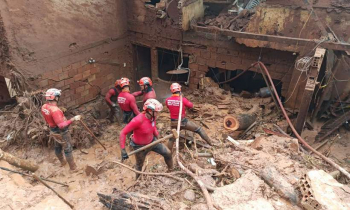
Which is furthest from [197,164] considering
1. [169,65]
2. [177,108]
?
[169,65]

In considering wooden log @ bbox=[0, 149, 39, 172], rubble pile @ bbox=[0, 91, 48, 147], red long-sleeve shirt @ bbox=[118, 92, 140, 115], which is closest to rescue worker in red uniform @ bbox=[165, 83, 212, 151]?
red long-sleeve shirt @ bbox=[118, 92, 140, 115]

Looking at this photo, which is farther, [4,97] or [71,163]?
[4,97]

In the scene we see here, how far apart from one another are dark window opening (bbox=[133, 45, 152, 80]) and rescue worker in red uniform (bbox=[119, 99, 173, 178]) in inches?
210

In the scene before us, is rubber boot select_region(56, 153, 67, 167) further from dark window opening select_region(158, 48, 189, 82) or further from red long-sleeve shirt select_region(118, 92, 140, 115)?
dark window opening select_region(158, 48, 189, 82)

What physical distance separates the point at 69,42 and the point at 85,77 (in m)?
1.27

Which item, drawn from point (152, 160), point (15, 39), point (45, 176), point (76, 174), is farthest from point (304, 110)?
point (15, 39)

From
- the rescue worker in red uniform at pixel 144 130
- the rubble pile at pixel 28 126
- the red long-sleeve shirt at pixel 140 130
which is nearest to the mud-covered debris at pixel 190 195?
the rescue worker in red uniform at pixel 144 130

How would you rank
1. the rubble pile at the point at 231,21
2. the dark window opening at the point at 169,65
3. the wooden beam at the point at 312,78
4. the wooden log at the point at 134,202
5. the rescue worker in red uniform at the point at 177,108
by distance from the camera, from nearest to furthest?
the wooden log at the point at 134,202, the wooden beam at the point at 312,78, the rescue worker in red uniform at the point at 177,108, the rubble pile at the point at 231,21, the dark window opening at the point at 169,65

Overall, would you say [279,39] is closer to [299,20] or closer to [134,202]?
[299,20]

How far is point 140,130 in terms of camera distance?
5.25 m

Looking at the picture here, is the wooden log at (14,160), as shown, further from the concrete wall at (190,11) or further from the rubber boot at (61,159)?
the concrete wall at (190,11)

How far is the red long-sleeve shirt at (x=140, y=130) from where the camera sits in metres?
5.10

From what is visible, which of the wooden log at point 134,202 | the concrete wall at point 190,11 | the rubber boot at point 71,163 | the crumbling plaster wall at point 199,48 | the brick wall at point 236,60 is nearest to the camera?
the wooden log at point 134,202

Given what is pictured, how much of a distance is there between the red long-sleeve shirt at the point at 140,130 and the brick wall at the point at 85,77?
370cm
